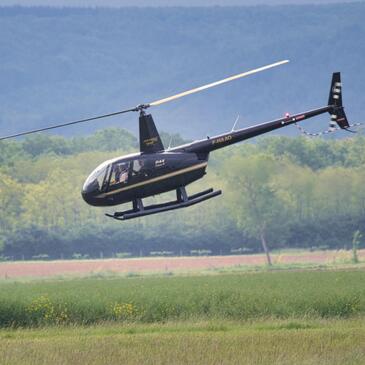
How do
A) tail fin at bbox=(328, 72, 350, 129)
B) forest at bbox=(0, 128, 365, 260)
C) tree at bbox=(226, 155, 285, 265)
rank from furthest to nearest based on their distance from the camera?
forest at bbox=(0, 128, 365, 260)
tree at bbox=(226, 155, 285, 265)
tail fin at bbox=(328, 72, 350, 129)

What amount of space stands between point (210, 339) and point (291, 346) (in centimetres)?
267

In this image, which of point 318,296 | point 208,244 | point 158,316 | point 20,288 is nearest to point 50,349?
point 158,316

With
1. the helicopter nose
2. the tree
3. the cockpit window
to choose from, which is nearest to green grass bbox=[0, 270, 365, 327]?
the helicopter nose

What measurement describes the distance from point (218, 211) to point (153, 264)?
885cm

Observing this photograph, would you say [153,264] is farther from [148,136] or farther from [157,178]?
[148,136]

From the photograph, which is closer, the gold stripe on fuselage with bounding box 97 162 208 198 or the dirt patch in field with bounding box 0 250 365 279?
the gold stripe on fuselage with bounding box 97 162 208 198

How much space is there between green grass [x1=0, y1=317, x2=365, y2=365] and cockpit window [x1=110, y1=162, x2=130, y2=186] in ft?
13.1

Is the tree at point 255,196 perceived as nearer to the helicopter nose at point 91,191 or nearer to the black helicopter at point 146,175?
the black helicopter at point 146,175

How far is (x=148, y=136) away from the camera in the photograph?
34.8 meters

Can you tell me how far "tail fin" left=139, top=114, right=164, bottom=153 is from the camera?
3441 cm

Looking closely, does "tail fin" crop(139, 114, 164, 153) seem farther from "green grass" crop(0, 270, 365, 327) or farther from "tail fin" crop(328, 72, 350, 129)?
"green grass" crop(0, 270, 365, 327)

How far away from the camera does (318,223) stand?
323 ft

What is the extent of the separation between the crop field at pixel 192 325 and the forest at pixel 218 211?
126 feet

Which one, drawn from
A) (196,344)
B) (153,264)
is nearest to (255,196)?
Result: (153,264)
